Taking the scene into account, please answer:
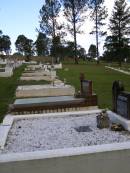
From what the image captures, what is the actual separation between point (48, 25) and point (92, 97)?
4852cm

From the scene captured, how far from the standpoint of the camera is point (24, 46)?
3568 inches

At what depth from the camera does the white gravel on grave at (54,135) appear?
6.53 m

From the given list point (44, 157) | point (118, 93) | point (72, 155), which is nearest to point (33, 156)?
point (44, 157)

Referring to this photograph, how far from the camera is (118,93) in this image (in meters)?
8.41

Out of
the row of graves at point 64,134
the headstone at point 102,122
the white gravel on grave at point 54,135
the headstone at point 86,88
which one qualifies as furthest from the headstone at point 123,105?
the headstone at point 86,88

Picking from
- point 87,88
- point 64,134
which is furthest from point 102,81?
point 64,134

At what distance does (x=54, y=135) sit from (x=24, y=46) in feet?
278

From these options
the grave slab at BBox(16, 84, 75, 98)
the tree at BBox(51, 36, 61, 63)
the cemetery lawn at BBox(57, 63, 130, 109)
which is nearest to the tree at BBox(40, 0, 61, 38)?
the tree at BBox(51, 36, 61, 63)

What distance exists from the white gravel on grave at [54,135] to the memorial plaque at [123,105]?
1.90ft

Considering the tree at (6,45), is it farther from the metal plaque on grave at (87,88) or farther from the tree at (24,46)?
the metal plaque on grave at (87,88)

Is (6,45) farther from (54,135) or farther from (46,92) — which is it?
(54,135)

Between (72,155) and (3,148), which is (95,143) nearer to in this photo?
(72,155)

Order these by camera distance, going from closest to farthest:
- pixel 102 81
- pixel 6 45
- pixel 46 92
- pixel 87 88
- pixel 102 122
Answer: pixel 102 122
pixel 87 88
pixel 46 92
pixel 102 81
pixel 6 45

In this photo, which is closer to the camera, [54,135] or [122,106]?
[54,135]
